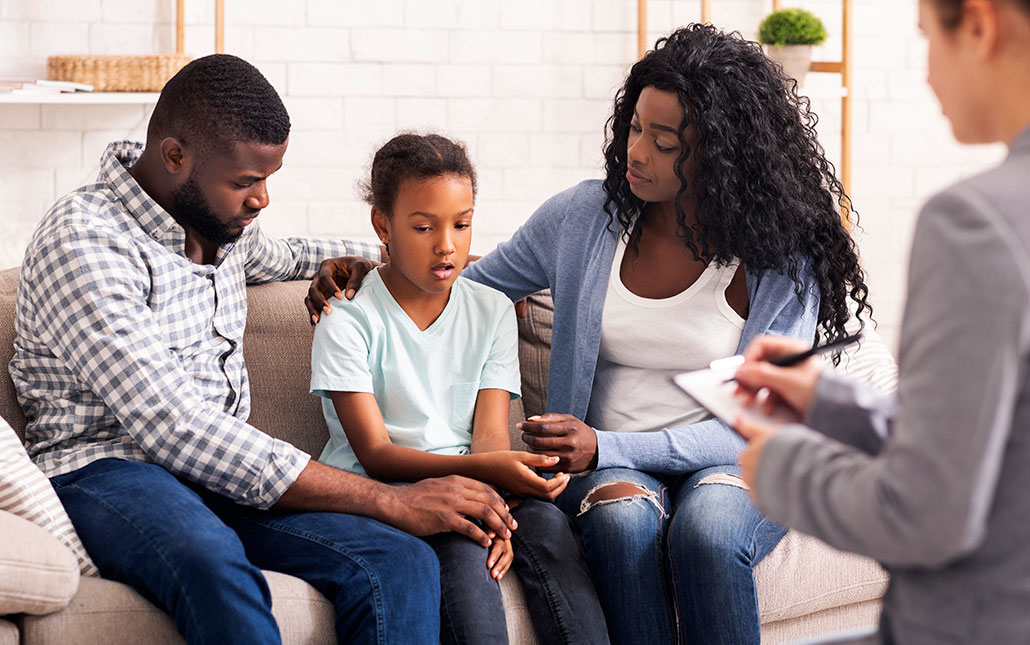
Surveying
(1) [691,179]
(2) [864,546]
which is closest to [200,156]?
(1) [691,179]

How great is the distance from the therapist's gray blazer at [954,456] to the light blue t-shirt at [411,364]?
0.99 meters

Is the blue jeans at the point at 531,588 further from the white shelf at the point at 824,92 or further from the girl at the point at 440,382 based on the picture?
the white shelf at the point at 824,92

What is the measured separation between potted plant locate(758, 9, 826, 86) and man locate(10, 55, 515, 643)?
77.9 inches

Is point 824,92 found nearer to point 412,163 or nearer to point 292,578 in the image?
point 412,163

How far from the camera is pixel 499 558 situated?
1.60 metres

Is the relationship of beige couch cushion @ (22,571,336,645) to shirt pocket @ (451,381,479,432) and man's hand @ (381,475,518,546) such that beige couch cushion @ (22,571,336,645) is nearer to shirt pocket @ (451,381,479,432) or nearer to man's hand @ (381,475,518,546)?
man's hand @ (381,475,518,546)

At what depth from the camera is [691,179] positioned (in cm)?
183

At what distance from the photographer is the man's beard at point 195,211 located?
5.44 feet

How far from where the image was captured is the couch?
142 centimetres

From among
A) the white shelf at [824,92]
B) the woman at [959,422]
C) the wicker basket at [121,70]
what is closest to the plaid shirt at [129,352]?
the woman at [959,422]

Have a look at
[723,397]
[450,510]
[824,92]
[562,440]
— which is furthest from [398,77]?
[723,397]

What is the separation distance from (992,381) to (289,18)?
2874 millimetres

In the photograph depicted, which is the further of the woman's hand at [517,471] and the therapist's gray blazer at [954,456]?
the woman's hand at [517,471]

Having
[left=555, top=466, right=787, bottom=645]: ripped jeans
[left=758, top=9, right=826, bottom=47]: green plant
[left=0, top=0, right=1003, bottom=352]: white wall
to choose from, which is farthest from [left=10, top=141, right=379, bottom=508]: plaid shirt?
[left=758, top=9, right=826, bottom=47]: green plant
